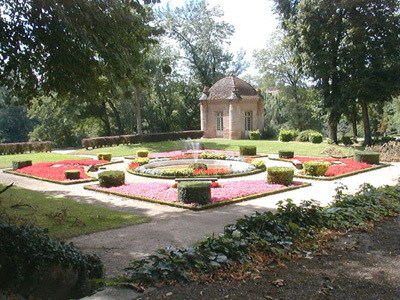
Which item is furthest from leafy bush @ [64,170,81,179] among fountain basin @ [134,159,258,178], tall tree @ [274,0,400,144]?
tall tree @ [274,0,400,144]

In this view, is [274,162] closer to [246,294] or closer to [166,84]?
[246,294]

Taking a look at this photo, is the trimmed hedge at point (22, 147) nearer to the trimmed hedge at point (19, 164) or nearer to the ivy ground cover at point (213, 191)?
the trimmed hedge at point (19, 164)

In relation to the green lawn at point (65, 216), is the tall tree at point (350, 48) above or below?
above

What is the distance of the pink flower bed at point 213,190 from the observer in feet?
37.1

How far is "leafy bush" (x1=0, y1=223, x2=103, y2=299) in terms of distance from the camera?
143 inches

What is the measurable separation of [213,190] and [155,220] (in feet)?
13.2

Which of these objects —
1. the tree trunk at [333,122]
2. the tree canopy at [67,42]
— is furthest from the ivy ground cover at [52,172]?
the tree trunk at [333,122]

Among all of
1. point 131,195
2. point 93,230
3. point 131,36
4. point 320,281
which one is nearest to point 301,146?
point 131,195

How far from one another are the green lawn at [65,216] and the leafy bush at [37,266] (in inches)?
125

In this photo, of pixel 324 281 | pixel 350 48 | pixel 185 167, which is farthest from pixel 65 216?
pixel 350 48

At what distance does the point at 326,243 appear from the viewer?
5309 millimetres

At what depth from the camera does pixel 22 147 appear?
99.4 ft

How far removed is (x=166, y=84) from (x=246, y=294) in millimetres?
39718

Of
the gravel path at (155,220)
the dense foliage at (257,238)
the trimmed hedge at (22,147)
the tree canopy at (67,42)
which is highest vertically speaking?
the tree canopy at (67,42)
